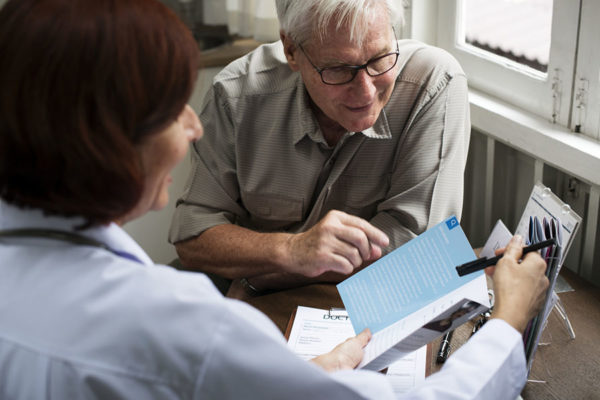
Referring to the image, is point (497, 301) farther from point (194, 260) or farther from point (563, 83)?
point (563, 83)

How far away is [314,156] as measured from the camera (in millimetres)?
1658

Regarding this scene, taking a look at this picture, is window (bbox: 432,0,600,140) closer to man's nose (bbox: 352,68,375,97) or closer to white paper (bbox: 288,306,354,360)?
man's nose (bbox: 352,68,375,97)

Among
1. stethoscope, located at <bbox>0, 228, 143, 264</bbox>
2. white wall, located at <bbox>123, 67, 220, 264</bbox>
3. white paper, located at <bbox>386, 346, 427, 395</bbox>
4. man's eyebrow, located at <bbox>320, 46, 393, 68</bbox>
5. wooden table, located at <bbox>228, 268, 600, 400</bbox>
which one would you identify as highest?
man's eyebrow, located at <bbox>320, 46, 393, 68</bbox>

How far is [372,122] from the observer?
1.51m

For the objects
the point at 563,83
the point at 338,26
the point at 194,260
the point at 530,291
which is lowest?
the point at 194,260

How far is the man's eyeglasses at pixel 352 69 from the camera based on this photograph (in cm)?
144

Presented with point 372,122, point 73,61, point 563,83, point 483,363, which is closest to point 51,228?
point 73,61

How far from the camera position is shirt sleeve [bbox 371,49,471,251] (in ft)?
5.05

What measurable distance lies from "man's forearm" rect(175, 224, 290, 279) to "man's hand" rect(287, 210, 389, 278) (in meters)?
0.12

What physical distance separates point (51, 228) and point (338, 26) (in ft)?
2.62

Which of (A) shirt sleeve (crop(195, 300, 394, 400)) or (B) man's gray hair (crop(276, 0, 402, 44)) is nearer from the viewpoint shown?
(A) shirt sleeve (crop(195, 300, 394, 400))

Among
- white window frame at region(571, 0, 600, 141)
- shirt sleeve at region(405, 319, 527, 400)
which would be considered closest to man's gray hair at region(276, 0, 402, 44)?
white window frame at region(571, 0, 600, 141)

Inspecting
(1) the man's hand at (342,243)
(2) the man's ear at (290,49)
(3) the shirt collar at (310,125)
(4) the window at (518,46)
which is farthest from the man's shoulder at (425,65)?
(1) the man's hand at (342,243)

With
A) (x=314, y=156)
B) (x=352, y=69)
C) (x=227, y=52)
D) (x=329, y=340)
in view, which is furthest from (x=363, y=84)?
(x=227, y=52)
